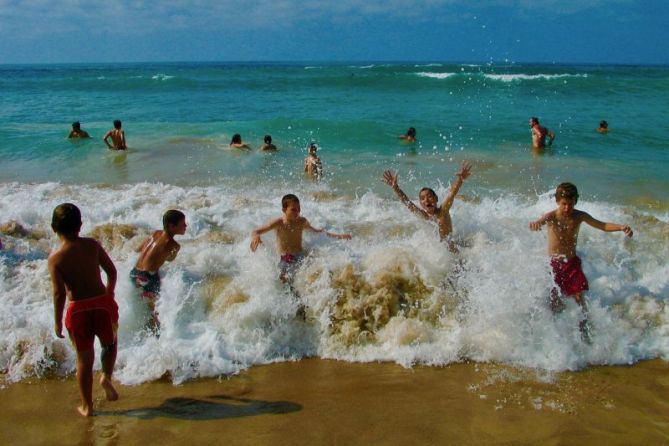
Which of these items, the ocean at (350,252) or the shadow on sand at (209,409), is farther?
the ocean at (350,252)

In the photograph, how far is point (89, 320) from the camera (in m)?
3.95

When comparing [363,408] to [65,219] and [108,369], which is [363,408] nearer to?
[108,369]

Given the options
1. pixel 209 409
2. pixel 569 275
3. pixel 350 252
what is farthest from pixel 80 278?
pixel 569 275

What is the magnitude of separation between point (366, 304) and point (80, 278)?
2825mm

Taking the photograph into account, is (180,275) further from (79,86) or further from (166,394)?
(79,86)

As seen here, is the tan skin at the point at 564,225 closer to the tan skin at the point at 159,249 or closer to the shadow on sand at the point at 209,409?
the shadow on sand at the point at 209,409

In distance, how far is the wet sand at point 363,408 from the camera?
386 cm

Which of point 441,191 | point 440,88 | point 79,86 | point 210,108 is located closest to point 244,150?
point 441,191

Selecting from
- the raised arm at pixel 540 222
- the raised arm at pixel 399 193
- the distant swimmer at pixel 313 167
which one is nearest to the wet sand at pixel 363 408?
the raised arm at pixel 540 222

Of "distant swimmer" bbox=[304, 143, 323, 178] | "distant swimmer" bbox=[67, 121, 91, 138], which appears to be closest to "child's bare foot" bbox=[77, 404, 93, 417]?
"distant swimmer" bbox=[304, 143, 323, 178]

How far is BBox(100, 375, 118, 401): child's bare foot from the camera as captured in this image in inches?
166

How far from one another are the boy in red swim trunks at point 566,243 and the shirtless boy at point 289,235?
2.18m

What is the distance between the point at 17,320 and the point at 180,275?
1627mm

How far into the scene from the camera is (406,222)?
8031mm
